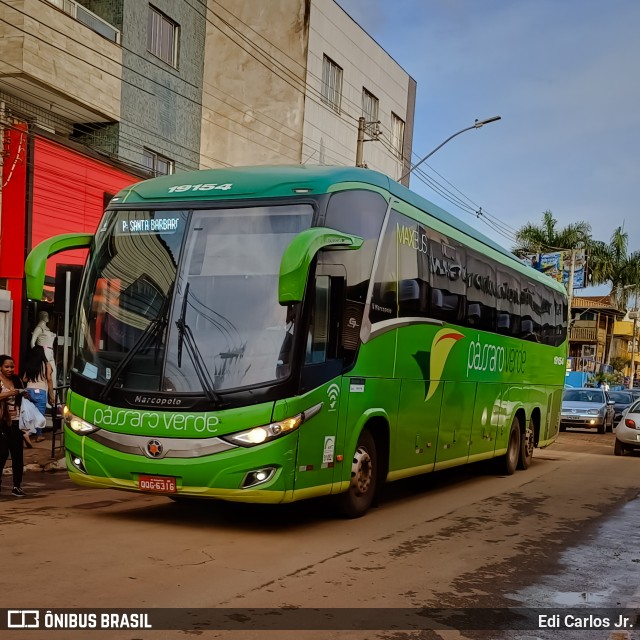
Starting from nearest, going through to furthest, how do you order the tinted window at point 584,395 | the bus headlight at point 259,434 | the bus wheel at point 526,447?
the bus headlight at point 259,434
the bus wheel at point 526,447
the tinted window at point 584,395

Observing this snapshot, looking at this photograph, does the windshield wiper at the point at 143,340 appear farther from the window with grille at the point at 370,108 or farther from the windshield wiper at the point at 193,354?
the window with grille at the point at 370,108

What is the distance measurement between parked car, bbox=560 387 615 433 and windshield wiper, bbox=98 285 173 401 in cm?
2478

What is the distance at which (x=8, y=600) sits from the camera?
5.96 metres

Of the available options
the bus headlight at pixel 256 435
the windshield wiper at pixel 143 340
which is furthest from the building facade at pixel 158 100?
the bus headlight at pixel 256 435

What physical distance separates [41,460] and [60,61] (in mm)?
9494

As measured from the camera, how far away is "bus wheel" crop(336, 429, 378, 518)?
988cm

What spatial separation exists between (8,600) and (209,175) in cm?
509

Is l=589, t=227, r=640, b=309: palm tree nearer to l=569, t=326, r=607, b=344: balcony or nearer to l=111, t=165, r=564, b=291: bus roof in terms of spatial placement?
l=569, t=326, r=607, b=344: balcony

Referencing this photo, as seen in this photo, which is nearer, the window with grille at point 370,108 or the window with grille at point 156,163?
the window with grille at point 156,163

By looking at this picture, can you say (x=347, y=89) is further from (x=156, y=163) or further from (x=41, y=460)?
(x=41, y=460)

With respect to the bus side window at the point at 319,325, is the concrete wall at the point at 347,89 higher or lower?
higher

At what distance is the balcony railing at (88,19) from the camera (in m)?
20.6

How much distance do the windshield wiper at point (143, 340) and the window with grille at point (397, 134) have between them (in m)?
29.6

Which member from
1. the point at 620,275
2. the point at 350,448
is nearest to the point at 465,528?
the point at 350,448
